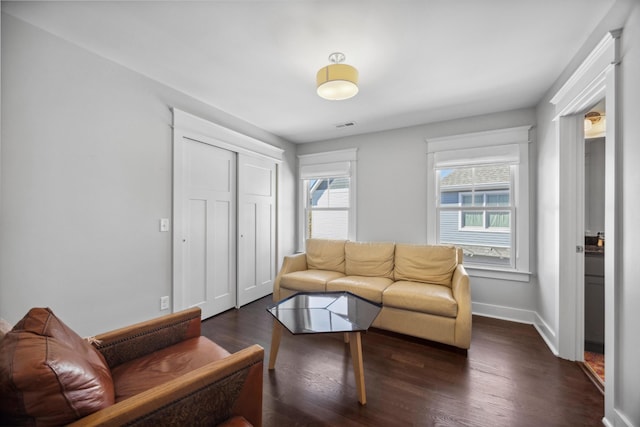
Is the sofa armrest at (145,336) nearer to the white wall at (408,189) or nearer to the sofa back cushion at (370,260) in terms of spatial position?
the sofa back cushion at (370,260)

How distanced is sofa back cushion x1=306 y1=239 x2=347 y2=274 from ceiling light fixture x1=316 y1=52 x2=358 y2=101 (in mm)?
2079

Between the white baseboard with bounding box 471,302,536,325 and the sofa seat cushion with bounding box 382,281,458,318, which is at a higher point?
the sofa seat cushion with bounding box 382,281,458,318

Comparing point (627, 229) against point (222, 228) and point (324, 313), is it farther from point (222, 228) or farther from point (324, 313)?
point (222, 228)

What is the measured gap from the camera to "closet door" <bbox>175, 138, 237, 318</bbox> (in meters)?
2.82

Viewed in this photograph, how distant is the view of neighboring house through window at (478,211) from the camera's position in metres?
3.18

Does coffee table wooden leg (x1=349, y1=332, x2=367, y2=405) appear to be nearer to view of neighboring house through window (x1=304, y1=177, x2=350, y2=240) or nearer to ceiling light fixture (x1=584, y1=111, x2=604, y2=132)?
view of neighboring house through window (x1=304, y1=177, x2=350, y2=240)

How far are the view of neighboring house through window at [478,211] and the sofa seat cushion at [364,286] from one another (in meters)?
1.17

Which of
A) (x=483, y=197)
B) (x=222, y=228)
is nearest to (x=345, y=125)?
(x=483, y=197)

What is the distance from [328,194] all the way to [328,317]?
2664 mm

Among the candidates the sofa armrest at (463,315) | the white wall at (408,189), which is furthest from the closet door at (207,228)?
the sofa armrest at (463,315)

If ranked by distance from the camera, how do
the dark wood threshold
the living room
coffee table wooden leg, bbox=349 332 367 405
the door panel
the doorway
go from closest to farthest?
1. the living room
2. coffee table wooden leg, bbox=349 332 367 405
3. the dark wood threshold
4. the doorway
5. the door panel

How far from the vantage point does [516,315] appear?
3.03 m

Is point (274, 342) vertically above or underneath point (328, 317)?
underneath

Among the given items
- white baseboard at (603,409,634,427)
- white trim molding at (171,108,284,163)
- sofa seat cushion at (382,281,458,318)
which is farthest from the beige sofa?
white trim molding at (171,108,284,163)
